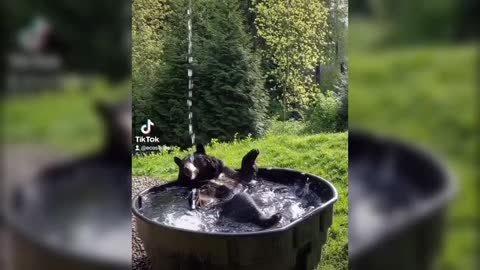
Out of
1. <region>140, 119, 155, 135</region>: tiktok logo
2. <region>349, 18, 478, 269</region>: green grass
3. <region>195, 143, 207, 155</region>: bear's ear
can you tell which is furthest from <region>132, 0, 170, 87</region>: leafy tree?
<region>349, 18, 478, 269</region>: green grass

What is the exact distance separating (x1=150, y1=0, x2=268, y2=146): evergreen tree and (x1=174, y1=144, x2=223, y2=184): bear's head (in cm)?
8

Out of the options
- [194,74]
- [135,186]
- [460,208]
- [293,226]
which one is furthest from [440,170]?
[135,186]

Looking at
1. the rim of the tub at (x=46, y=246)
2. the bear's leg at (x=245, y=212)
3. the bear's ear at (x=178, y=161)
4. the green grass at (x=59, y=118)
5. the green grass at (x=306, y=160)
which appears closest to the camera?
the green grass at (x=59, y=118)

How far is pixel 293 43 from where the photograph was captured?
314 centimetres

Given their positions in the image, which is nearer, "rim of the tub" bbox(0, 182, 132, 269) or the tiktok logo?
"rim of the tub" bbox(0, 182, 132, 269)

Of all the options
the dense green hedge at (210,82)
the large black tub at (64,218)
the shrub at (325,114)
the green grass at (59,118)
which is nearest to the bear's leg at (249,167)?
the dense green hedge at (210,82)

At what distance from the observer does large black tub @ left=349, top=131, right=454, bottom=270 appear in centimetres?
290

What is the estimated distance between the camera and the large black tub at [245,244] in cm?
289

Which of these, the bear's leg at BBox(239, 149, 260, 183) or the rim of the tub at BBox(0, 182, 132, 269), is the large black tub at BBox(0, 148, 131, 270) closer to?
the rim of the tub at BBox(0, 182, 132, 269)

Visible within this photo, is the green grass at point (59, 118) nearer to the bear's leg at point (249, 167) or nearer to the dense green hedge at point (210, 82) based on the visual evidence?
the dense green hedge at point (210, 82)

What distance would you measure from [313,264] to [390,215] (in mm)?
464

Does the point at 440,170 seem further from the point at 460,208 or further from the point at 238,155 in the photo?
the point at 238,155

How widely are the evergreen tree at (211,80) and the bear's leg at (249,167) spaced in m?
0.11

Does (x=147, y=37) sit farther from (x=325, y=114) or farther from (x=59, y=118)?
(x=325, y=114)
